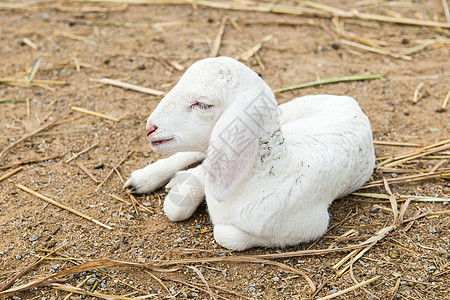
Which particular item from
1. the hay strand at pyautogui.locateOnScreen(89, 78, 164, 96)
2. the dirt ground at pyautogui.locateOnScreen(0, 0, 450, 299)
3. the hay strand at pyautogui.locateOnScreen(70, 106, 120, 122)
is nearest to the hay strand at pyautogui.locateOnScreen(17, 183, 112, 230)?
the dirt ground at pyautogui.locateOnScreen(0, 0, 450, 299)

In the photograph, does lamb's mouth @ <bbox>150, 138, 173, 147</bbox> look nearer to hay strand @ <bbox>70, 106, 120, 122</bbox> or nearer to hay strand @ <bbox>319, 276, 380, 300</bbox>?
hay strand @ <bbox>319, 276, 380, 300</bbox>

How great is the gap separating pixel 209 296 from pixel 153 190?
52.2 inches

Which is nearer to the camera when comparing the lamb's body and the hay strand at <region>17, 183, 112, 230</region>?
the lamb's body

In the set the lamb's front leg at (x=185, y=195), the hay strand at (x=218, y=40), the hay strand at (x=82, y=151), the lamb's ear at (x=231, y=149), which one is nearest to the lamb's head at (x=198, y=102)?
the lamb's ear at (x=231, y=149)

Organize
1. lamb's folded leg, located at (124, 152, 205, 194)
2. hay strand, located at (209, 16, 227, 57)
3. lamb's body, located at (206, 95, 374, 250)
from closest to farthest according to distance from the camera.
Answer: lamb's body, located at (206, 95, 374, 250), lamb's folded leg, located at (124, 152, 205, 194), hay strand, located at (209, 16, 227, 57)

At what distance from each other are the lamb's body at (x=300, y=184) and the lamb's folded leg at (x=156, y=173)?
77 cm

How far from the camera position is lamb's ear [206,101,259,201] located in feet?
11.3

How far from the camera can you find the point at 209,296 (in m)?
3.64

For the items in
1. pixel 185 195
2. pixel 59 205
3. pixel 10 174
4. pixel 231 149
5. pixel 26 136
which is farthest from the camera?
pixel 26 136

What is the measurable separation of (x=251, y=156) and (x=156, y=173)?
1.36 m

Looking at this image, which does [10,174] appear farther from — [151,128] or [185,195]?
[151,128]

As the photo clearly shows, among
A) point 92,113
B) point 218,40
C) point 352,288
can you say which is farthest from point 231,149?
point 218,40

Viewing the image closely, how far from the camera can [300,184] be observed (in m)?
3.85

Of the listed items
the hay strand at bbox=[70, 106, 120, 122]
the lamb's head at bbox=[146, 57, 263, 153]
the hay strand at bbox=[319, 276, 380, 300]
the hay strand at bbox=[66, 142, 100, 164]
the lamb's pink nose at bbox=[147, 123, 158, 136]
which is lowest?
the hay strand at bbox=[319, 276, 380, 300]
